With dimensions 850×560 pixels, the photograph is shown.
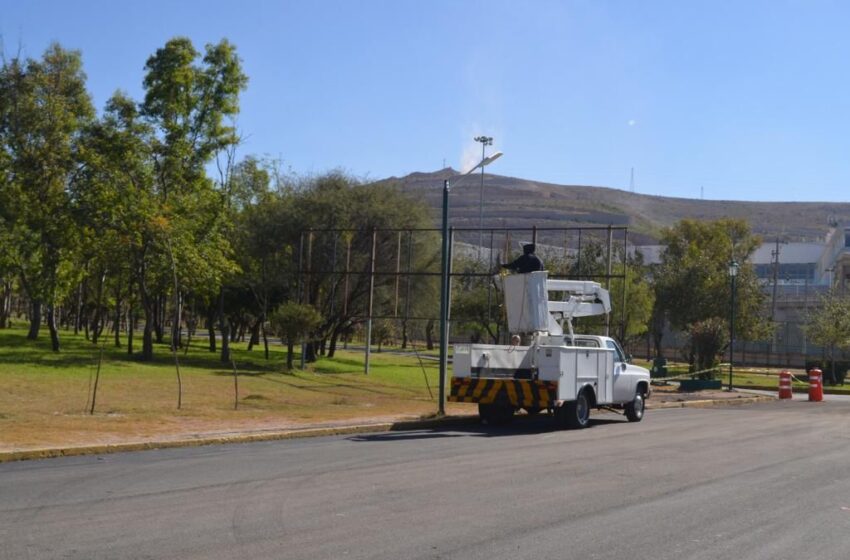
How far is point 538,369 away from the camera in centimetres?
2066

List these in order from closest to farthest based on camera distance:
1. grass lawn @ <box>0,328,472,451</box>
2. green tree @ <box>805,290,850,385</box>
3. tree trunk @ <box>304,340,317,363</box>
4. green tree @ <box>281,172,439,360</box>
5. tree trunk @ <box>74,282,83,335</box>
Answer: grass lawn @ <box>0,328,472,451</box> → green tree @ <box>281,172,439,360</box> → tree trunk @ <box>304,340,317,363</box> → green tree @ <box>805,290,850,385</box> → tree trunk @ <box>74,282,83,335</box>

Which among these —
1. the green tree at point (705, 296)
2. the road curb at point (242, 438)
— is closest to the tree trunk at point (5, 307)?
the green tree at point (705, 296)

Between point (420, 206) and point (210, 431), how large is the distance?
1117 inches

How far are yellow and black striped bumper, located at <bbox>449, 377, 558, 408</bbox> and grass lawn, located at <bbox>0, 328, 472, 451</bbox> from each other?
2.45 meters

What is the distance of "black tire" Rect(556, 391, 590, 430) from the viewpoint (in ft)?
70.3

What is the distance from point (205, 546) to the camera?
8383 mm

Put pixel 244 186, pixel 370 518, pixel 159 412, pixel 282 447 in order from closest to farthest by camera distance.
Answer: pixel 370 518 < pixel 282 447 < pixel 159 412 < pixel 244 186

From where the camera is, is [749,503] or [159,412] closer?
[749,503]

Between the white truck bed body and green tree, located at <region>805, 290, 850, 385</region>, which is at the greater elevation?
green tree, located at <region>805, 290, 850, 385</region>

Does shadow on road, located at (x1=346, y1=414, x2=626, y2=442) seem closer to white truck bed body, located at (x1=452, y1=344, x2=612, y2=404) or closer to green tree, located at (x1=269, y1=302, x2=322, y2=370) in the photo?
white truck bed body, located at (x1=452, y1=344, x2=612, y2=404)

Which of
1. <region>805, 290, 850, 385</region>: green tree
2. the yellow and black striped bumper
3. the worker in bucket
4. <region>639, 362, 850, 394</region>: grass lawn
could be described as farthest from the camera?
<region>805, 290, 850, 385</region>: green tree

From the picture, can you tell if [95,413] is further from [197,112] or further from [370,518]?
[197,112]

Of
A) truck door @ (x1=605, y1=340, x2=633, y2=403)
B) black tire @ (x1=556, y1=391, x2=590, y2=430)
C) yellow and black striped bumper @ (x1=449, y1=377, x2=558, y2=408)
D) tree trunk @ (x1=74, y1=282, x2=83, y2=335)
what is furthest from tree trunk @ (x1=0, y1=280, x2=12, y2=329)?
black tire @ (x1=556, y1=391, x2=590, y2=430)

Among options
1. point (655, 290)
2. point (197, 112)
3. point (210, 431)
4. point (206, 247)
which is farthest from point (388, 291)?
point (210, 431)
